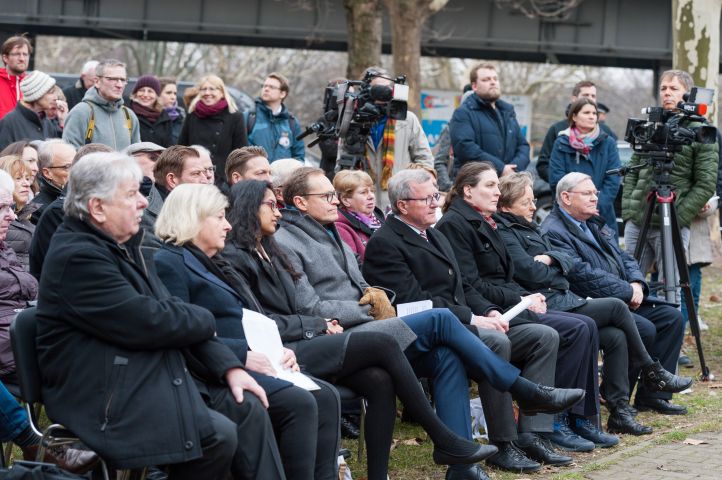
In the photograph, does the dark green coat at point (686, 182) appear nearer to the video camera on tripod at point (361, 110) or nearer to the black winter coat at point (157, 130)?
the video camera on tripod at point (361, 110)

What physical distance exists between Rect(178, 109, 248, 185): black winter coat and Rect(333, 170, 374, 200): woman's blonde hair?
8.18 ft

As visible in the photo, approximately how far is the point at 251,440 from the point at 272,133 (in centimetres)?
561

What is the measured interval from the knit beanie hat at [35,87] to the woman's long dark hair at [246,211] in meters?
→ 3.55

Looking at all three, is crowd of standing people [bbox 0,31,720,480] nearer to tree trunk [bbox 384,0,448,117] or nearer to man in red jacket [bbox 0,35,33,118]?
man in red jacket [bbox 0,35,33,118]

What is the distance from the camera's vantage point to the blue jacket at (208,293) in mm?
5168

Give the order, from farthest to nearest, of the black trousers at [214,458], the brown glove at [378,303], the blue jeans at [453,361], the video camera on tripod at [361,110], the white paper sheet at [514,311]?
the video camera on tripod at [361,110], the white paper sheet at [514,311], the brown glove at [378,303], the blue jeans at [453,361], the black trousers at [214,458]

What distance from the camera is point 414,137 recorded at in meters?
9.23

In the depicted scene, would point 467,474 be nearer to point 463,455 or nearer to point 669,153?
point 463,455

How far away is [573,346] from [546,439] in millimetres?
598

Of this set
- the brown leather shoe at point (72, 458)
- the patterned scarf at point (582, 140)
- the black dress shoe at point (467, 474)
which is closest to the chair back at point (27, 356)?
the brown leather shoe at point (72, 458)

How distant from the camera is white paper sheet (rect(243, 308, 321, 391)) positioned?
17.5 ft

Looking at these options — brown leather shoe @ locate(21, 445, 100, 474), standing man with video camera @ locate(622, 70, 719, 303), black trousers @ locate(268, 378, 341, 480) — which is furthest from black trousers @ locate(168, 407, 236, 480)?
standing man with video camera @ locate(622, 70, 719, 303)

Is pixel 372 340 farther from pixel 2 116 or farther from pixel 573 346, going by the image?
pixel 2 116

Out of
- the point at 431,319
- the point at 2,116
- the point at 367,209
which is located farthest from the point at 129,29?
the point at 431,319
